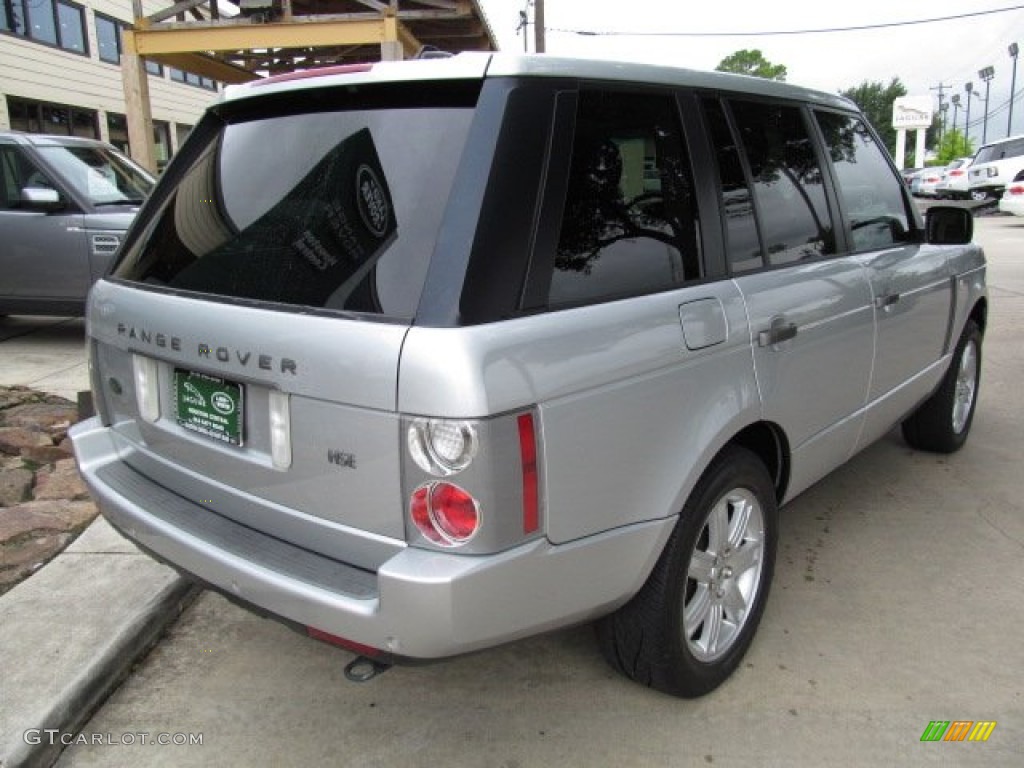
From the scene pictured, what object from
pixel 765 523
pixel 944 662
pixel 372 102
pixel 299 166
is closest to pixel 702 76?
pixel 372 102

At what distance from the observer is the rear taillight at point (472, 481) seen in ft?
5.90

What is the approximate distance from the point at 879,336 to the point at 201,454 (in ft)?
8.51

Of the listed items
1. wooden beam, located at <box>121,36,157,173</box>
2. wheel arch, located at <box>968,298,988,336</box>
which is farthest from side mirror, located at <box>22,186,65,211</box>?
wheel arch, located at <box>968,298,988,336</box>

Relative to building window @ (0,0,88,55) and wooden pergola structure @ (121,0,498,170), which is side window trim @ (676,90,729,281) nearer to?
wooden pergola structure @ (121,0,498,170)

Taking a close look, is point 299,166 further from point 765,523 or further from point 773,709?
point 773,709

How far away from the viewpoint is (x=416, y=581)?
5.99 feet

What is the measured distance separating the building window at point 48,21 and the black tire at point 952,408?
79.0 feet

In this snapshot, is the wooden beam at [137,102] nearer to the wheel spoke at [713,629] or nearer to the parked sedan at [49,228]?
the parked sedan at [49,228]

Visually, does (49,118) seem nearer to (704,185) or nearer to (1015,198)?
(1015,198)

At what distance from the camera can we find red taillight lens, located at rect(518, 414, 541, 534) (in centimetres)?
185

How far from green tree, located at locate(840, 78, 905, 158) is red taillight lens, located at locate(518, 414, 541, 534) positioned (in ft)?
246

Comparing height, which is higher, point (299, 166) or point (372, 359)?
point (299, 166)

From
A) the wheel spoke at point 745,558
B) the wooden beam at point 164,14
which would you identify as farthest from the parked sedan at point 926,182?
the wheel spoke at point 745,558

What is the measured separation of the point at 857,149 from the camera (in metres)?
3.61
